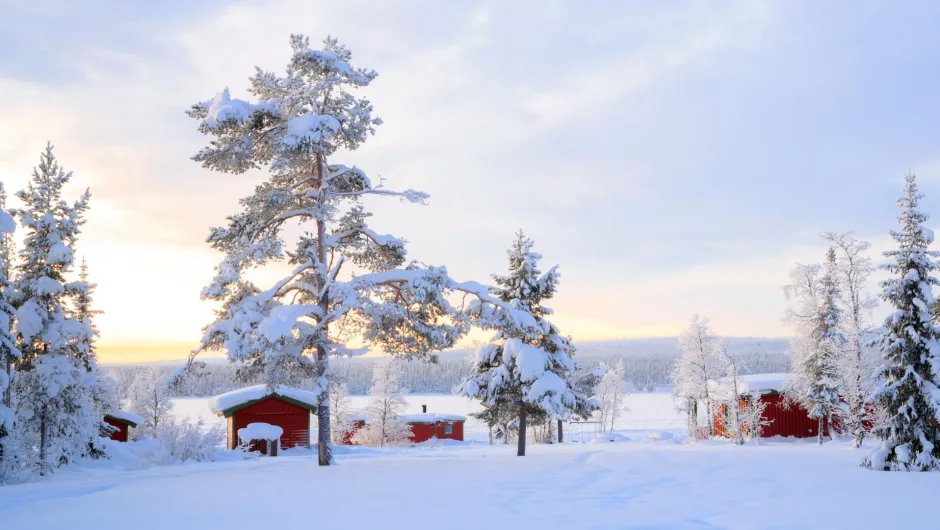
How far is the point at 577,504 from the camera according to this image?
422 inches

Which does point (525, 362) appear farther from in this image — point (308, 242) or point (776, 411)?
point (776, 411)

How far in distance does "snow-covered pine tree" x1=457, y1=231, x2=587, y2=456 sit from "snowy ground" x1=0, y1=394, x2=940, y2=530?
810 centimetres

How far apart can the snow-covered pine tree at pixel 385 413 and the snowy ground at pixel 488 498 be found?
4094 cm

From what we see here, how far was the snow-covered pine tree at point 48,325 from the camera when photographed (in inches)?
951

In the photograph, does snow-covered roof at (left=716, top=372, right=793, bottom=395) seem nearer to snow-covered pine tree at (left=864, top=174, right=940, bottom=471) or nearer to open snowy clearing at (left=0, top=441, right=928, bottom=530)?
snow-covered pine tree at (left=864, top=174, right=940, bottom=471)

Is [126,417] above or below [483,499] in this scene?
below

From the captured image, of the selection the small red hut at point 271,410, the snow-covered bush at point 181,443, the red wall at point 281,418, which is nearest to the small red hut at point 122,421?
the small red hut at point 271,410

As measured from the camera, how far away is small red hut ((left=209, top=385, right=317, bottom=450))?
3938cm

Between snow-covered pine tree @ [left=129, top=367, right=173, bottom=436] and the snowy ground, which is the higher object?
the snowy ground

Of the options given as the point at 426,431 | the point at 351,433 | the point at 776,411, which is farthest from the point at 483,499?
the point at 351,433

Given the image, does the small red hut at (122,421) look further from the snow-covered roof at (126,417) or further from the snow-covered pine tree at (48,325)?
the snow-covered pine tree at (48,325)

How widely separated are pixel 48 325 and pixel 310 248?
1249cm

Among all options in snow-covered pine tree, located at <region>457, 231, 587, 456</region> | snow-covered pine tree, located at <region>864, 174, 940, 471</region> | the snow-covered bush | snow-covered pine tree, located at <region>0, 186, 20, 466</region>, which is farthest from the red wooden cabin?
snow-covered pine tree, located at <region>864, 174, 940, 471</region>

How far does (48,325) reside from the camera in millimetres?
24453
